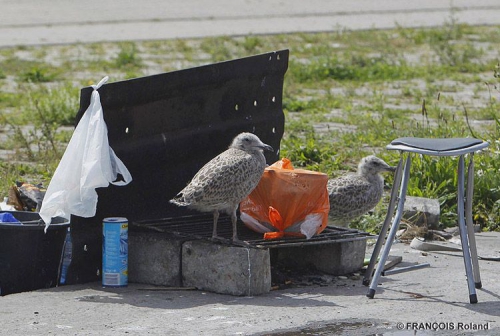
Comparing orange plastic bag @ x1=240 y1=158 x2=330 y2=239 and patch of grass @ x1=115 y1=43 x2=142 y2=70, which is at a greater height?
patch of grass @ x1=115 y1=43 x2=142 y2=70

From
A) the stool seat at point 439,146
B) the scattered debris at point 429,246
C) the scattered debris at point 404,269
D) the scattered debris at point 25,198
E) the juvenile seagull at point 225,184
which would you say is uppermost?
the stool seat at point 439,146

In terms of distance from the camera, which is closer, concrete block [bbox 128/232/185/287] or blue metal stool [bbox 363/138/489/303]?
→ blue metal stool [bbox 363/138/489/303]

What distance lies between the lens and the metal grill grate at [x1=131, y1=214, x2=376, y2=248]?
22.2 feet

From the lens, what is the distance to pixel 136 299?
6406 mm

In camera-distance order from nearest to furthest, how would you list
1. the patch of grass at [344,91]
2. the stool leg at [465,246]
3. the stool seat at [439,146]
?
the stool seat at [439,146], the stool leg at [465,246], the patch of grass at [344,91]

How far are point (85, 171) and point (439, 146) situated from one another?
84.9 inches

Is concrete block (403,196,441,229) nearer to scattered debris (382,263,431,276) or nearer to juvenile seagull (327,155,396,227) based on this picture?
juvenile seagull (327,155,396,227)

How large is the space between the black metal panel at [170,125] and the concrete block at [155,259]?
22cm

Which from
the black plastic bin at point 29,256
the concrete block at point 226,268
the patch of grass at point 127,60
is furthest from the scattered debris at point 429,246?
the patch of grass at point 127,60

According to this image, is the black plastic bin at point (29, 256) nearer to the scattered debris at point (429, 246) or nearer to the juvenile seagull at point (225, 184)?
the juvenile seagull at point (225, 184)

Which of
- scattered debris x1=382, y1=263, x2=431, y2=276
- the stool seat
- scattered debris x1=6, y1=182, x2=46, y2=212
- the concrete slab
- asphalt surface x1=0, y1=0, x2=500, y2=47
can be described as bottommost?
the concrete slab

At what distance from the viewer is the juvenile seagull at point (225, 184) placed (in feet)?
21.9

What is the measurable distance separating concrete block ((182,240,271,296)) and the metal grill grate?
3.1 inches

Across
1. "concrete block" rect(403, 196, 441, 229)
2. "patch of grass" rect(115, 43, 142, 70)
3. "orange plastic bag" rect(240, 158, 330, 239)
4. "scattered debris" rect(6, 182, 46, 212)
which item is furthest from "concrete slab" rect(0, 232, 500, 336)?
"patch of grass" rect(115, 43, 142, 70)
